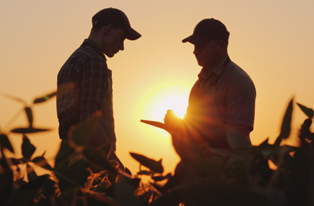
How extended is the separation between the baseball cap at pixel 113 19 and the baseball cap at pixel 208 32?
67 centimetres

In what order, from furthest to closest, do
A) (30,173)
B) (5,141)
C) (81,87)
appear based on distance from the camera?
(81,87)
(30,173)
(5,141)

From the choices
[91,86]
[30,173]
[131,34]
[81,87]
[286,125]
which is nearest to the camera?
[286,125]

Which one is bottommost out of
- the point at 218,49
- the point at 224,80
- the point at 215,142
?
the point at 215,142

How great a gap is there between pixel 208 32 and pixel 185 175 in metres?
4.54

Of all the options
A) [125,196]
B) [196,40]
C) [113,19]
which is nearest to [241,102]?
[196,40]

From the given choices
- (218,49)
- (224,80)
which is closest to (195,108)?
(224,80)

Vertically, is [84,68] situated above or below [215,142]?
above

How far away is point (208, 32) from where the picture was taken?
16.4 feet

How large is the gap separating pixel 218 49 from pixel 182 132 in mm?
4405

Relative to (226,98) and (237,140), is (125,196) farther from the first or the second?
(226,98)

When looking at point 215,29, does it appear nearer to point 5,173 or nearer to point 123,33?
point 123,33

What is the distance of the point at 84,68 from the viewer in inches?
168

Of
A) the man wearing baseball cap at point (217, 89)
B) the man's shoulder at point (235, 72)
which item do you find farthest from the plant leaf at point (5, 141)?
the man's shoulder at point (235, 72)

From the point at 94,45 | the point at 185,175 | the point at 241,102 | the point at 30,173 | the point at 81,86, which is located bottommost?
the point at 241,102
